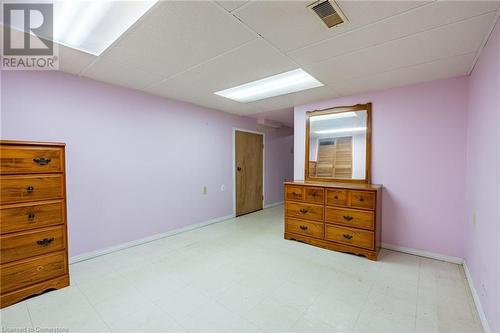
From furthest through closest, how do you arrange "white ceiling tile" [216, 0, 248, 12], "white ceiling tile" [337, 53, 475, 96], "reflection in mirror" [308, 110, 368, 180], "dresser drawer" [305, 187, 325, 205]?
"reflection in mirror" [308, 110, 368, 180]
"dresser drawer" [305, 187, 325, 205]
"white ceiling tile" [337, 53, 475, 96]
"white ceiling tile" [216, 0, 248, 12]

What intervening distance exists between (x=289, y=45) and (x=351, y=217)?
2.07 m

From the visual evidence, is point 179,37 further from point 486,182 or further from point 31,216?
point 486,182

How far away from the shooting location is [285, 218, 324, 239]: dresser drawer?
2914 mm

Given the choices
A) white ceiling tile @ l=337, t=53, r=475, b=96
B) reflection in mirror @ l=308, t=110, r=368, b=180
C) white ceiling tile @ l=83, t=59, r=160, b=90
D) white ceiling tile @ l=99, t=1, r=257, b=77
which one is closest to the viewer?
white ceiling tile @ l=99, t=1, r=257, b=77

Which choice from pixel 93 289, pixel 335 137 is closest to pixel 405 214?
pixel 335 137

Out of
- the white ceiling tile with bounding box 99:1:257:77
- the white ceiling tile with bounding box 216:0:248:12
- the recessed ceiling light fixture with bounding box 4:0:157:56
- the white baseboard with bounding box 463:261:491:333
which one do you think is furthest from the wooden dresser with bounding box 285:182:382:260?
the recessed ceiling light fixture with bounding box 4:0:157:56

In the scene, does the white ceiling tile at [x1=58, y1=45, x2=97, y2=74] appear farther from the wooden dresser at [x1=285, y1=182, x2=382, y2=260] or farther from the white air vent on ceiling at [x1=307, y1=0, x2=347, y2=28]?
the wooden dresser at [x1=285, y1=182, x2=382, y2=260]

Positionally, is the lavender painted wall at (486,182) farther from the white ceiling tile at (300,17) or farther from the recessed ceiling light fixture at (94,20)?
the recessed ceiling light fixture at (94,20)

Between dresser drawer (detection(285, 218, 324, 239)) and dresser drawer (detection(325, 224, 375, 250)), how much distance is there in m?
0.09

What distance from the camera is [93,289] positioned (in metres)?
1.97

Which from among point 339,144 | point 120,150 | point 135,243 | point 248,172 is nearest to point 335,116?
point 339,144

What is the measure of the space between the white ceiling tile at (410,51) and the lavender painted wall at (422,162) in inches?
30.1

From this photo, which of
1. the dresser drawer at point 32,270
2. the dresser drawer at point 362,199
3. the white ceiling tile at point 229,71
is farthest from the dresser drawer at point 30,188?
the dresser drawer at point 362,199

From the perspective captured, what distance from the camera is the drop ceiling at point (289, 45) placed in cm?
140
